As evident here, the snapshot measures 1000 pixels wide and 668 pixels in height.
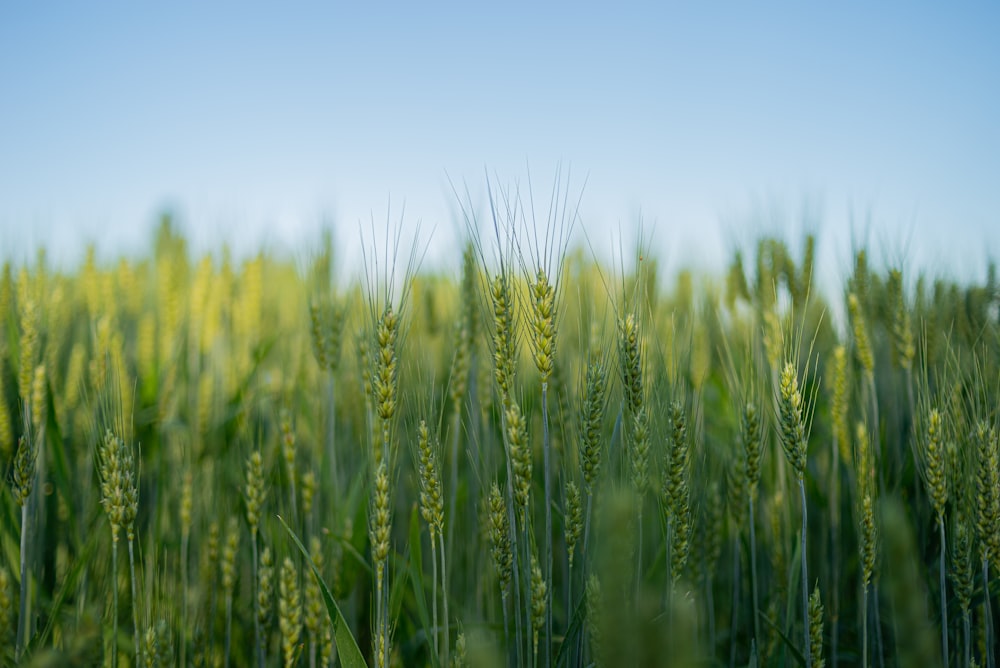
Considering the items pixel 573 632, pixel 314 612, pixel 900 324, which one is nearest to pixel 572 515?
pixel 573 632

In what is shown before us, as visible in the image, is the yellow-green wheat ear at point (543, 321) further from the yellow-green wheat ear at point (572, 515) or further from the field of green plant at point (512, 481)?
the yellow-green wheat ear at point (572, 515)

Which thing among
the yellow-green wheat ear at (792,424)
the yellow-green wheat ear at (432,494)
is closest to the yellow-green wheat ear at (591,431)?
the yellow-green wheat ear at (432,494)

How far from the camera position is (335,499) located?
222cm

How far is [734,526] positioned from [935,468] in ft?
2.08

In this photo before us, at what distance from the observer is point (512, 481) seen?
4.87 ft

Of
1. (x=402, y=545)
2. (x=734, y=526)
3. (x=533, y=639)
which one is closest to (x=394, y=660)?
(x=533, y=639)

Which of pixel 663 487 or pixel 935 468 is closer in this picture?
pixel 663 487

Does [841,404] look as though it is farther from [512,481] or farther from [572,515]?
[512,481]

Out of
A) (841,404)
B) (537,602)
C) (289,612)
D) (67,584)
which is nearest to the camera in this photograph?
(537,602)

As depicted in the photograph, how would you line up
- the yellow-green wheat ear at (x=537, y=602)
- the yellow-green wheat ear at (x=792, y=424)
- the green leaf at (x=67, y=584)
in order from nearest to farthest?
the yellow-green wheat ear at (x=537, y=602) → the yellow-green wheat ear at (x=792, y=424) → the green leaf at (x=67, y=584)

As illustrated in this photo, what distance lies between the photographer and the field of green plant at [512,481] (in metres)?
1.49

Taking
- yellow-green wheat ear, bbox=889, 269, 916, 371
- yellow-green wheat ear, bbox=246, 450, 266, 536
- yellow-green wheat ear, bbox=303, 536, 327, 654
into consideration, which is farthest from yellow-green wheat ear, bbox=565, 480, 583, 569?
yellow-green wheat ear, bbox=889, 269, 916, 371

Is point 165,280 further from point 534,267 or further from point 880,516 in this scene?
point 880,516

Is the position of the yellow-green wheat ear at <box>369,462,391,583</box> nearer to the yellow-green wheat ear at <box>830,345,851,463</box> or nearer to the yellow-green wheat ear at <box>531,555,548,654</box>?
the yellow-green wheat ear at <box>531,555,548,654</box>
